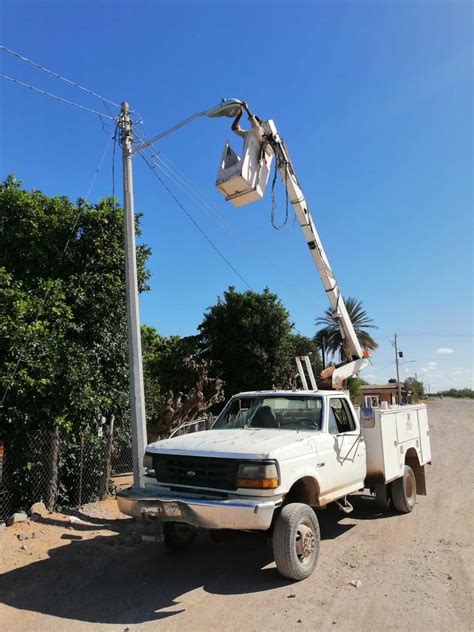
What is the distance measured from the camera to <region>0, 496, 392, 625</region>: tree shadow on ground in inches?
183

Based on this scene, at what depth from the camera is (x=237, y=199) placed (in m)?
8.09

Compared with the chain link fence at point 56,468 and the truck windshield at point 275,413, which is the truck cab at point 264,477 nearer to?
the truck windshield at point 275,413

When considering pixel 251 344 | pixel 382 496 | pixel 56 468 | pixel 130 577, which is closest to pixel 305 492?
pixel 130 577

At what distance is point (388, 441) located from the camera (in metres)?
7.50

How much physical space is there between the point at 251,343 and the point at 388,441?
14.5 m

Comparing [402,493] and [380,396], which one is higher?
[402,493]

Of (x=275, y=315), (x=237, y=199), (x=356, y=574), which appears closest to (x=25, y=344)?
(x=237, y=199)

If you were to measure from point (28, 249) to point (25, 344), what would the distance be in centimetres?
268

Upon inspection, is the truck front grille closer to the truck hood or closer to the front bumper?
the truck hood

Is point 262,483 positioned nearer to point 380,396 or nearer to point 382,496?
point 382,496

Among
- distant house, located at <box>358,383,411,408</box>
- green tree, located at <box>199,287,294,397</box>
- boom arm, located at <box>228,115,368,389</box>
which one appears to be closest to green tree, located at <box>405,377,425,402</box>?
distant house, located at <box>358,383,411,408</box>

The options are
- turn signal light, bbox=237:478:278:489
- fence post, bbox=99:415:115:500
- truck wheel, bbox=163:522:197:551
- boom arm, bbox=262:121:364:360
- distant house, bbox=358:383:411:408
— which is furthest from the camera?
fence post, bbox=99:415:115:500

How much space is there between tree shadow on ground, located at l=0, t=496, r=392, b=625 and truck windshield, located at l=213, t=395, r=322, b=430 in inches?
61.1

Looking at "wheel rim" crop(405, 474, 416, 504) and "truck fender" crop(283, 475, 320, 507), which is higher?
"truck fender" crop(283, 475, 320, 507)
